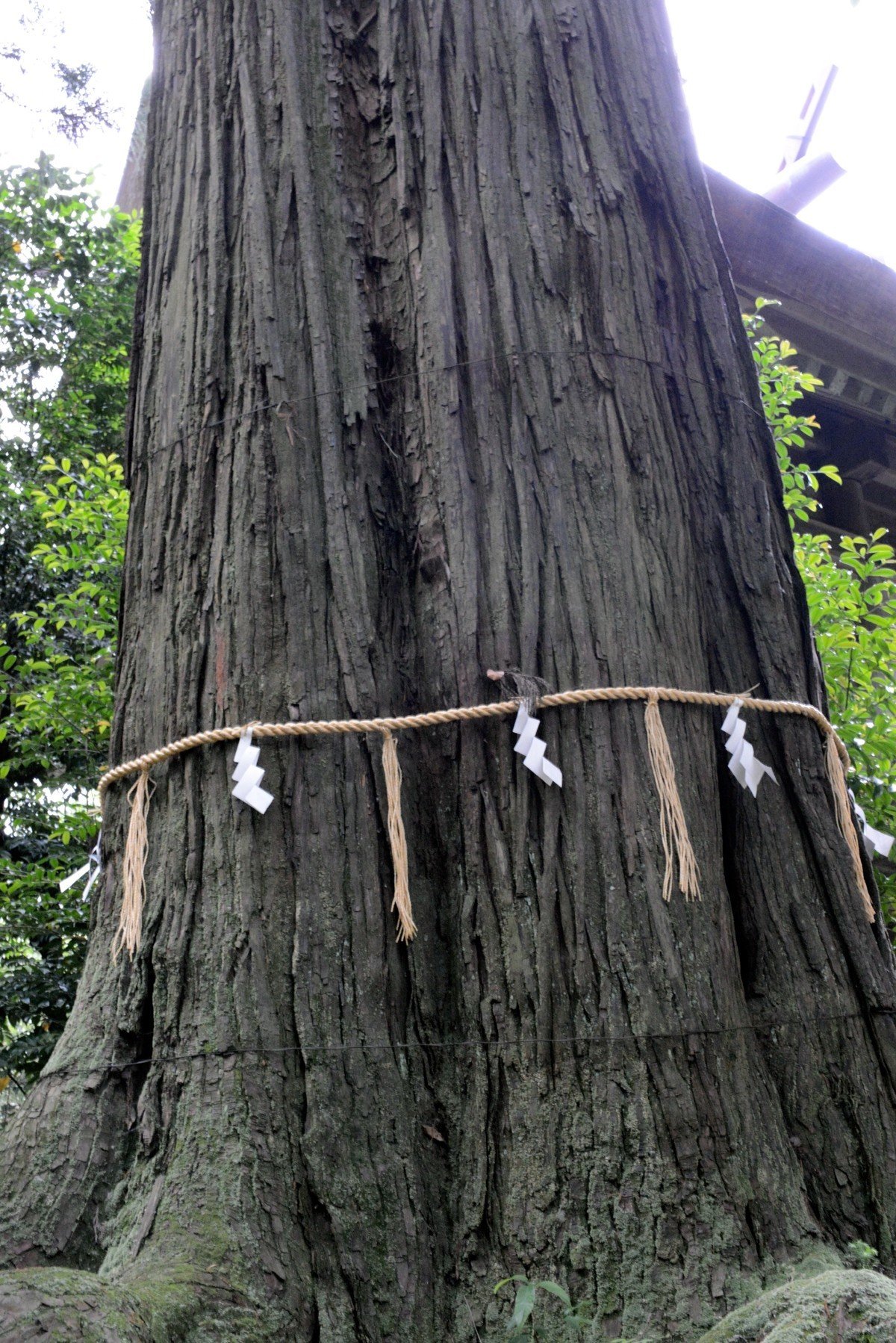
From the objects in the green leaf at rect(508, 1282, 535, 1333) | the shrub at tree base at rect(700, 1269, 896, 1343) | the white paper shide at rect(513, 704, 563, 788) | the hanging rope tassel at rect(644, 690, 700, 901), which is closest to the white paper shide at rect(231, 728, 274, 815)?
the white paper shide at rect(513, 704, 563, 788)

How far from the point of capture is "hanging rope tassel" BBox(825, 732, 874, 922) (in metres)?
1.71

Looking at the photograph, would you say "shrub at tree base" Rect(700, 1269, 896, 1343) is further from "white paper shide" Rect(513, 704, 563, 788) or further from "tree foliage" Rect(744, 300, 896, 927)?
"tree foliage" Rect(744, 300, 896, 927)

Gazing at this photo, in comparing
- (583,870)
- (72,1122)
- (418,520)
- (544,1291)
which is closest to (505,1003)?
(583,870)

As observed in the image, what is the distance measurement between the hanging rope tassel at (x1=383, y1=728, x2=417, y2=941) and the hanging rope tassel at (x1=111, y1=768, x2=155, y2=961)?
0.38 meters

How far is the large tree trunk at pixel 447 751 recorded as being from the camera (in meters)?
1.36

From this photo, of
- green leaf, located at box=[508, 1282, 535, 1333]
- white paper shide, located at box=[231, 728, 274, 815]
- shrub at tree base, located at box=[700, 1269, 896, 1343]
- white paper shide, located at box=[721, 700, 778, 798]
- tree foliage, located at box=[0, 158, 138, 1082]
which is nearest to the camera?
shrub at tree base, located at box=[700, 1269, 896, 1343]

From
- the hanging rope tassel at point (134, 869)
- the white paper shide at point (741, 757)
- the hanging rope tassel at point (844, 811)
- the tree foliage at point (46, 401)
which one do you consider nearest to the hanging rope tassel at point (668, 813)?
the white paper shide at point (741, 757)

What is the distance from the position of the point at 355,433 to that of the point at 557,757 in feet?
2.13

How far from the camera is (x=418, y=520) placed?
1785 millimetres

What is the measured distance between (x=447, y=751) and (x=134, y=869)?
1.65 ft

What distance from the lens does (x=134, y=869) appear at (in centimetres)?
163

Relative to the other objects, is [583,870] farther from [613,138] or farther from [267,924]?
[613,138]

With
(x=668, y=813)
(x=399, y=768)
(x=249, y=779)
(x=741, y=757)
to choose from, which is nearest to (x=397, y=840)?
(x=399, y=768)

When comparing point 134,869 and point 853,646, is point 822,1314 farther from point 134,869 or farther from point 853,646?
point 853,646
